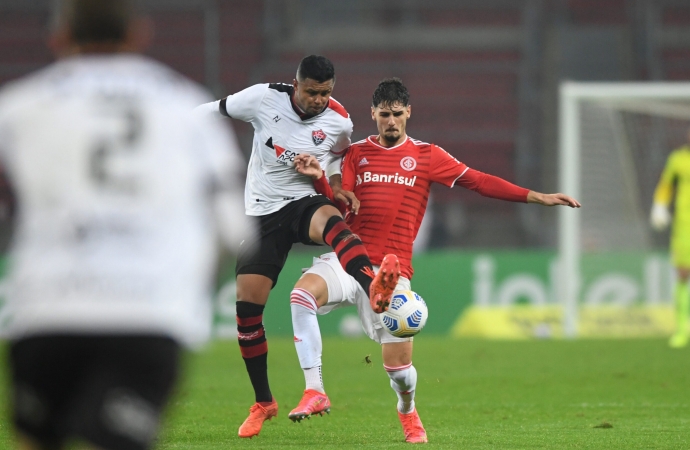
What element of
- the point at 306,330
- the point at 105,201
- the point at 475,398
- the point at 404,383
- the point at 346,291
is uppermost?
the point at 105,201

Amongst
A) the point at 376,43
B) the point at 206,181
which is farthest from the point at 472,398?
the point at 376,43

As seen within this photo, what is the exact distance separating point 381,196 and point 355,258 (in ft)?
2.20

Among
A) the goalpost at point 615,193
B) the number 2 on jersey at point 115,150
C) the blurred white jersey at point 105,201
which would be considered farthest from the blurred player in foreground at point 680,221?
the number 2 on jersey at point 115,150

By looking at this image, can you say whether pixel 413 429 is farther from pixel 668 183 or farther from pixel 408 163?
pixel 668 183

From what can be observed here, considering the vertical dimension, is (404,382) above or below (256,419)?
above

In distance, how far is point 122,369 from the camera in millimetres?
2752

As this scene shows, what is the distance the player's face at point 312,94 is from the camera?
704 centimetres

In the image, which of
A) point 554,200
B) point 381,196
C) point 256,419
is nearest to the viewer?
point 554,200

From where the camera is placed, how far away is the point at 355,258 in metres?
6.49

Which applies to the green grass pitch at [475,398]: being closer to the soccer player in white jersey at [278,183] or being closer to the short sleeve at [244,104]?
the soccer player in white jersey at [278,183]

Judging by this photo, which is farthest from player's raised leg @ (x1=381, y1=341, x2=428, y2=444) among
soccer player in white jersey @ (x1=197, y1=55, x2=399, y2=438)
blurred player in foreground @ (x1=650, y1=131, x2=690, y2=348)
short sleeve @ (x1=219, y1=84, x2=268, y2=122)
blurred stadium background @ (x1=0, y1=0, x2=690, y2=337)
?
blurred stadium background @ (x1=0, y1=0, x2=690, y2=337)

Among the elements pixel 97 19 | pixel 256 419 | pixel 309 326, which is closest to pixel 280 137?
pixel 309 326

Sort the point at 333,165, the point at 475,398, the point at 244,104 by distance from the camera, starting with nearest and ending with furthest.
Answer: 1. the point at 244,104
2. the point at 333,165
3. the point at 475,398

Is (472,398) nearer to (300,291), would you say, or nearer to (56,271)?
(300,291)
